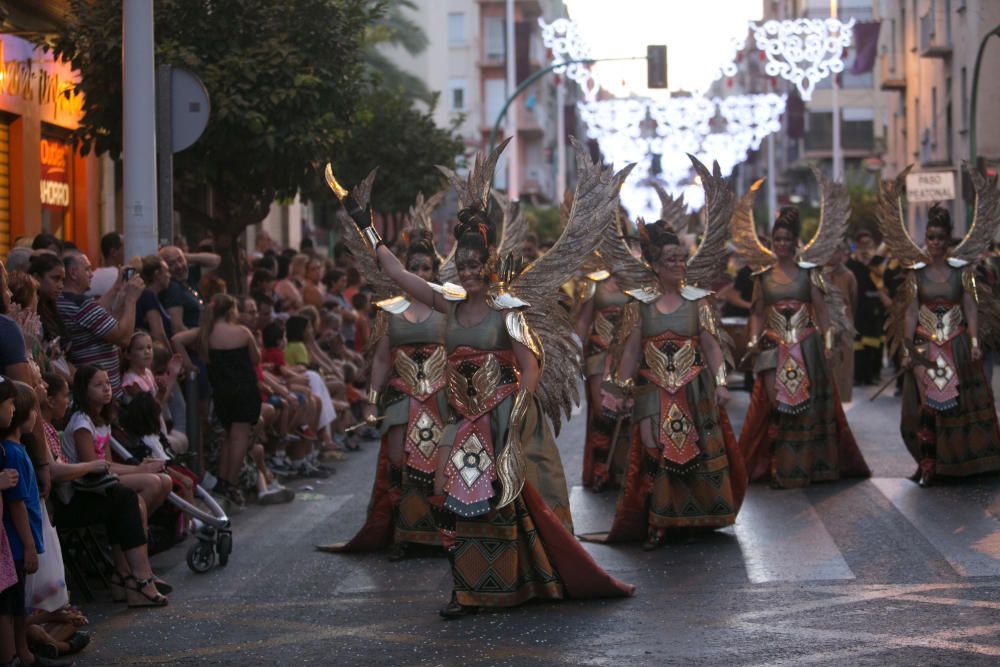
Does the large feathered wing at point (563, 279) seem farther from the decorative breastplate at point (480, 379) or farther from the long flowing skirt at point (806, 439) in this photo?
the long flowing skirt at point (806, 439)

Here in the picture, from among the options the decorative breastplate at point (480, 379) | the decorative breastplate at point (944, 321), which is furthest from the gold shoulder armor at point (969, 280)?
the decorative breastplate at point (480, 379)

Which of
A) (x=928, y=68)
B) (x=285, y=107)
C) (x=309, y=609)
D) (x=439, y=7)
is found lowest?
(x=309, y=609)

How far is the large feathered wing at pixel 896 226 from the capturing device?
13388 mm

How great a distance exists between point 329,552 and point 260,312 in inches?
186

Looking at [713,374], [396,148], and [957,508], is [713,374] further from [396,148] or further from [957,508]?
[396,148]

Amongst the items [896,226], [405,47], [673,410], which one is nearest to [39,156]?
[896,226]

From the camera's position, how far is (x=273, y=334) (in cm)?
1523

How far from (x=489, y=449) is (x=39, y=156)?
38.6 feet

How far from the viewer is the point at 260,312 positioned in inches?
604

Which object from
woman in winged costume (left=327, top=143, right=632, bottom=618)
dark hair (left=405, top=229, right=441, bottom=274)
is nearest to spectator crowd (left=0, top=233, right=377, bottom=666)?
dark hair (left=405, top=229, right=441, bottom=274)

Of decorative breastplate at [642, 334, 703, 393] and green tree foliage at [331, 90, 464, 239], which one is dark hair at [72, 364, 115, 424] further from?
green tree foliage at [331, 90, 464, 239]

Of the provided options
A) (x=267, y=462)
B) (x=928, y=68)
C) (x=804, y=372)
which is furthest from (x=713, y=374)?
(x=928, y=68)

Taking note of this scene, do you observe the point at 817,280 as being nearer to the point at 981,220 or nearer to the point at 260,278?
the point at 981,220

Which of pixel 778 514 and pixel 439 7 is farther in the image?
pixel 439 7
